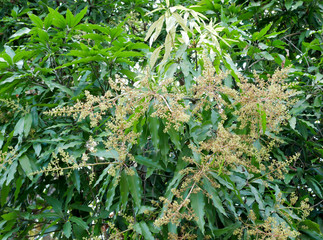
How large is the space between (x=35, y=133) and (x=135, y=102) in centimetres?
93

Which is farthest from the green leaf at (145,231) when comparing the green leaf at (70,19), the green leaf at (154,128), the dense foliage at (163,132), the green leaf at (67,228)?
the green leaf at (70,19)

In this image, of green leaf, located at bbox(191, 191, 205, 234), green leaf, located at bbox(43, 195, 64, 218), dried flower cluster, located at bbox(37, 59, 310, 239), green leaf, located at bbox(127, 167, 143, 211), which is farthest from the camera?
green leaf, located at bbox(43, 195, 64, 218)

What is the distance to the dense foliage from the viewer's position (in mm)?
1368

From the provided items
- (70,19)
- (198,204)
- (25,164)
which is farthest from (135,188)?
(70,19)

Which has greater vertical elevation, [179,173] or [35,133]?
[179,173]

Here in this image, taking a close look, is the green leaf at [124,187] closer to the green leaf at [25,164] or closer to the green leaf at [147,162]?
the green leaf at [147,162]

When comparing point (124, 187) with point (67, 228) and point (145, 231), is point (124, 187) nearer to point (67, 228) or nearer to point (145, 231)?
point (145, 231)

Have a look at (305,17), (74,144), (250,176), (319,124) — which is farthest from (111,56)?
(305,17)

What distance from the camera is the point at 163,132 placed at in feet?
4.94

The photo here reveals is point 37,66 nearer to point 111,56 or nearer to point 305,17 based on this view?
point 111,56

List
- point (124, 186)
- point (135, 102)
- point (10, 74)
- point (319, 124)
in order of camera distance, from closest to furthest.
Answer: point (135, 102) → point (124, 186) → point (10, 74) → point (319, 124)

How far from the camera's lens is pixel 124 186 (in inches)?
62.0

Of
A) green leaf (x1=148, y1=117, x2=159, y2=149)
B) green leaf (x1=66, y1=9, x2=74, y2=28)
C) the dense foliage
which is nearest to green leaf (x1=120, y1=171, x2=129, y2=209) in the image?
the dense foliage

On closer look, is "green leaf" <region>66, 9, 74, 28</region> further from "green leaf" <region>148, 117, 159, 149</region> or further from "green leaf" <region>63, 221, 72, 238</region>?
"green leaf" <region>63, 221, 72, 238</region>
